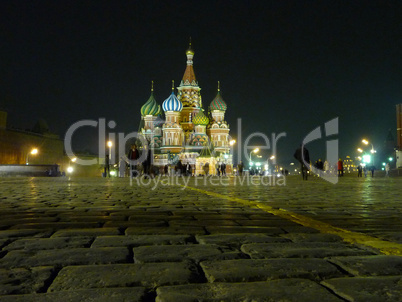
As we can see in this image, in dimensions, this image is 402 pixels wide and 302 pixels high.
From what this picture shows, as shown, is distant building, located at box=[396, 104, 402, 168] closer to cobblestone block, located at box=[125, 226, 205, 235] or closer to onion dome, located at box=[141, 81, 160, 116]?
onion dome, located at box=[141, 81, 160, 116]

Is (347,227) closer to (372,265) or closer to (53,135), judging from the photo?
(372,265)

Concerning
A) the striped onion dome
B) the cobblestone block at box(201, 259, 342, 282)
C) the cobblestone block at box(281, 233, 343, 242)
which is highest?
the striped onion dome

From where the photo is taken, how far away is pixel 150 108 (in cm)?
8600

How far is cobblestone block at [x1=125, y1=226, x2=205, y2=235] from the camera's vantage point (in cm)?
380

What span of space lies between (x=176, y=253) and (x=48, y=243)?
3.29 ft

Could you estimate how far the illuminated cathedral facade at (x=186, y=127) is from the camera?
7938cm

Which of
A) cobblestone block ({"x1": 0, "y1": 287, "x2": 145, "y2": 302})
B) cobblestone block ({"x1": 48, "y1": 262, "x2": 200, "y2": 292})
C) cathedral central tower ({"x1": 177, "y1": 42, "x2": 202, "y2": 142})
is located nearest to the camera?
cobblestone block ({"x1": 0, "y1": 287, "x2": 145, "y2": 302})

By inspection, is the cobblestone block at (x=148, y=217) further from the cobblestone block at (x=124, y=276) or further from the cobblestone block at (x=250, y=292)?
the cobblestone block at (x=250, y=292)

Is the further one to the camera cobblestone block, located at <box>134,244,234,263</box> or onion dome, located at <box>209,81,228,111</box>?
onion dome, located at <box>209,81,228,111</box>

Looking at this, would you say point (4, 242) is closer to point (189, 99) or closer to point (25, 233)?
point (25, 233)

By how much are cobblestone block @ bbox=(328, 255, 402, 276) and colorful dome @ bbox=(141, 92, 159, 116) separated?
84.1 metres

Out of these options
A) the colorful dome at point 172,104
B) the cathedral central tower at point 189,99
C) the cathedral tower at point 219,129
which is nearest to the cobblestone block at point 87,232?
the colorful dome at point 172,104

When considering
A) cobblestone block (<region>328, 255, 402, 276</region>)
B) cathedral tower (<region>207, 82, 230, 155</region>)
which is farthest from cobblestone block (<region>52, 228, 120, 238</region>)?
cathedral tower (<region>207, 82, 230, 155</region>)

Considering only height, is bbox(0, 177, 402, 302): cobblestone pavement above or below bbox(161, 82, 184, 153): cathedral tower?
below
